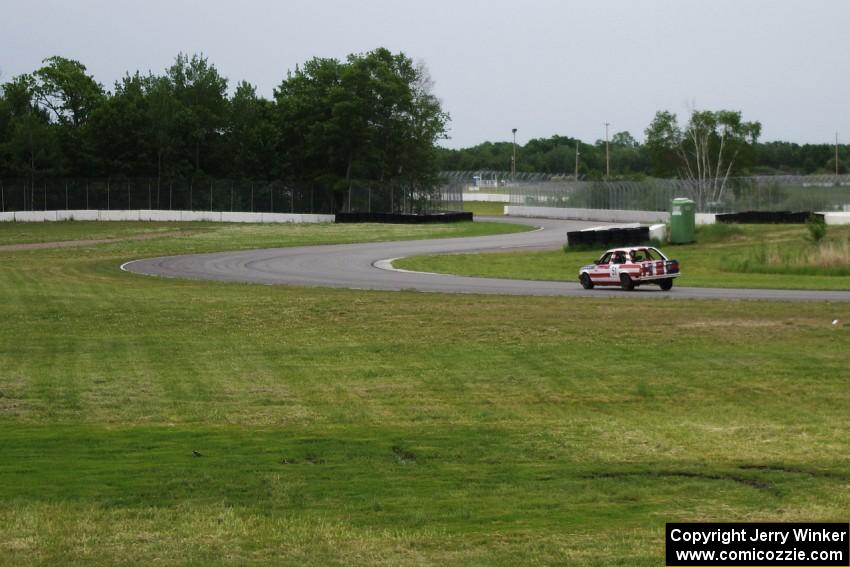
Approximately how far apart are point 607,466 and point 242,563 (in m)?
4.64

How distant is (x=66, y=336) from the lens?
999 inches

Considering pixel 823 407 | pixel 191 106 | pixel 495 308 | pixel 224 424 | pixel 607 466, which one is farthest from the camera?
pixel 191 106

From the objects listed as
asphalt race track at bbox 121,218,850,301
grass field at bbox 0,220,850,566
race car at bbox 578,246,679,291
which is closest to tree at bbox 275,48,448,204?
asphalt race track at bbox 121,218,850,301

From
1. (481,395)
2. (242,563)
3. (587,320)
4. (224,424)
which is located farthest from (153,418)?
(587,320)

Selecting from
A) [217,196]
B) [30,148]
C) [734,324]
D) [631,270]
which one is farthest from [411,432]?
[30,148]

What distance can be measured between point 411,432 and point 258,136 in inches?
→ 3773

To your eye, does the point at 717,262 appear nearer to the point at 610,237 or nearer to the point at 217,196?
the point at 610,237

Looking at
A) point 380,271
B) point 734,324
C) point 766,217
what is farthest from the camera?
point 766,217

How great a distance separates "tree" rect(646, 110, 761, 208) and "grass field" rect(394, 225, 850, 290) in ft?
177

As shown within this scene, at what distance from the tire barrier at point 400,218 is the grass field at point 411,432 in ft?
191

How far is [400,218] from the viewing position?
8838 cm

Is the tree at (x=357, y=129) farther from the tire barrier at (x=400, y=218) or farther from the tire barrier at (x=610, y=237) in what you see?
the tire barrier at (x=610, y=237)

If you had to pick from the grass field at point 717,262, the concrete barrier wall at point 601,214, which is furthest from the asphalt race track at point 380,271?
the concrete barrier wall at point 601,214

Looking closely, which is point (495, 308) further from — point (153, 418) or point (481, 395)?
point (153, 418)
